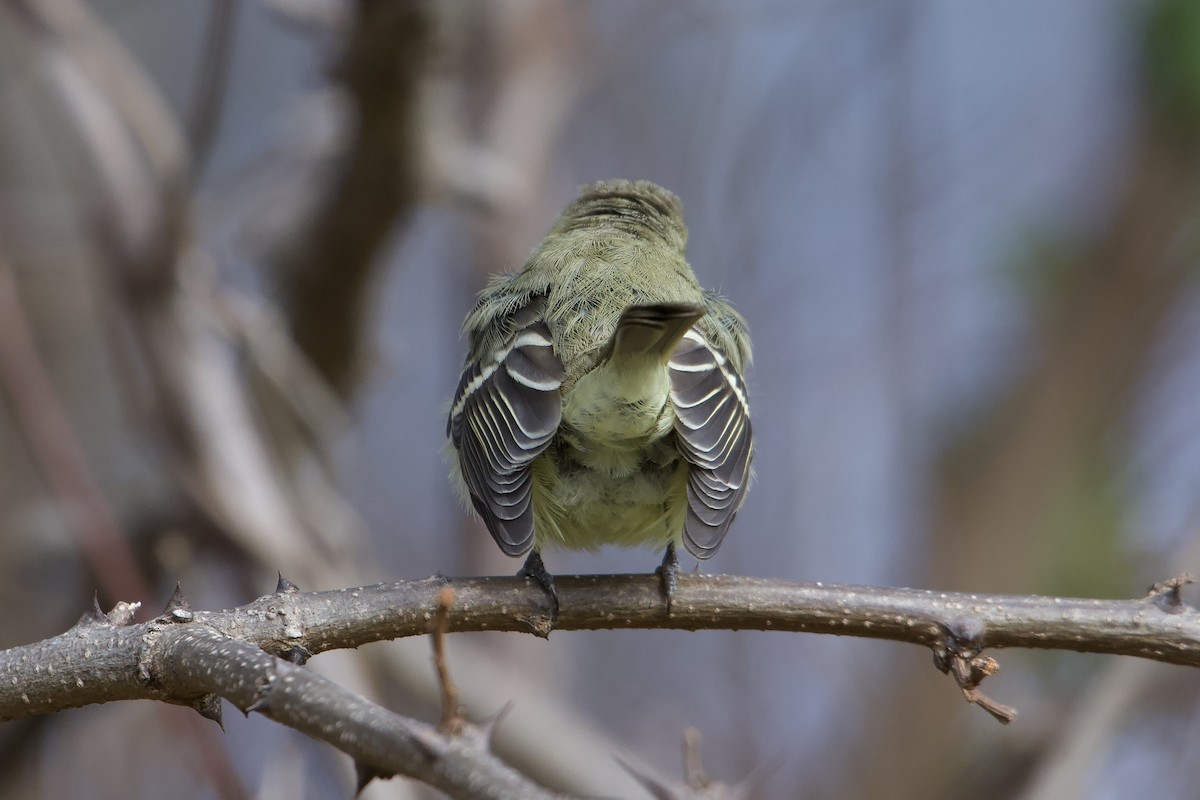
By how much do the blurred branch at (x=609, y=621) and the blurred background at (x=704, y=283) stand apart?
4.26 feet

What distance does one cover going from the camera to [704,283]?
503cm

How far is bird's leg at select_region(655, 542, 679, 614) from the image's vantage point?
2511mm

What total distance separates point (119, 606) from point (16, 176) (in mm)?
6087

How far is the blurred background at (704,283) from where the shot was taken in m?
4.27

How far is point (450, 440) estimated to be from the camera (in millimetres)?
3359

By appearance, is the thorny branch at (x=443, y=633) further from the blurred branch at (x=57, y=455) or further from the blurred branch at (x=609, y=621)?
the blurred branch at (x=57, y=455)

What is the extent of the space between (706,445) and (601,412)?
10.7 inches

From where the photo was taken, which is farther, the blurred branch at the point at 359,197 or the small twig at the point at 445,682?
the blurred branch at the point at 359,197

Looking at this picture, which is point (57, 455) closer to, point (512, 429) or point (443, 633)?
point (512, 429)

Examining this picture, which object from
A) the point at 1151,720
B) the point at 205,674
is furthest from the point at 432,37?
the point at 1151,720

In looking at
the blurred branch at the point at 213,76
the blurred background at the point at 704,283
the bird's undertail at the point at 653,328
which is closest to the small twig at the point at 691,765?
the bird's undertail at the point at 653,328

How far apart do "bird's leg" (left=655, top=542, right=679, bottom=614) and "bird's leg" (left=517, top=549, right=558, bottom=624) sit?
0.24 meters

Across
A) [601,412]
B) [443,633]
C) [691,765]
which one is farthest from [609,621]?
[443,633]

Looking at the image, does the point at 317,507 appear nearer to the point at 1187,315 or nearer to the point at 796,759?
the point at 796,759
